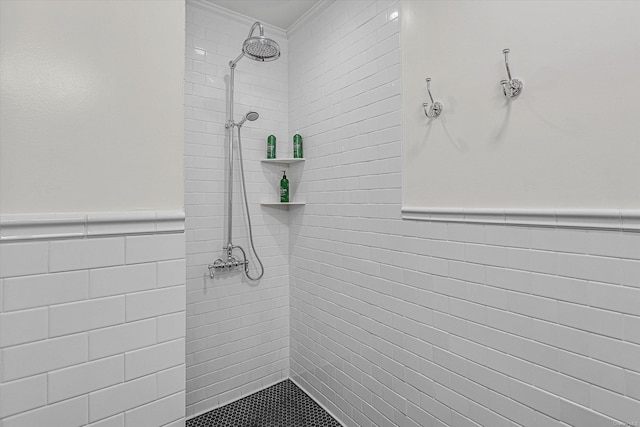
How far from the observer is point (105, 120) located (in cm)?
95

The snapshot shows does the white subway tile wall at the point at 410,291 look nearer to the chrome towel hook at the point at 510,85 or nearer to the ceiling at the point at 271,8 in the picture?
the ceiling at the point at 271,8

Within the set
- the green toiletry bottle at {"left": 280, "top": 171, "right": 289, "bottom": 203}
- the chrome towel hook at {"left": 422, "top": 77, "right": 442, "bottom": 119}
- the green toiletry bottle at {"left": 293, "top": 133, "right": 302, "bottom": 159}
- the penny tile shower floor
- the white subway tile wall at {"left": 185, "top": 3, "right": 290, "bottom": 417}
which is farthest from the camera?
the green toiletry bottle at {"left": 280, "top": 171, "right": 289, "bottom": 203}

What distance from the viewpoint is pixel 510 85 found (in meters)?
1.10

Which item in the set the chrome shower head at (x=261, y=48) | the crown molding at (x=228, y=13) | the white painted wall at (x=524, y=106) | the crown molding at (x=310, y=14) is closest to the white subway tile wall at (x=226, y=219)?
the crown molding at (x=228, y=13)

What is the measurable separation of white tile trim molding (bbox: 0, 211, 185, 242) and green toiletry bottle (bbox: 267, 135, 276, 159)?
1.27 meters

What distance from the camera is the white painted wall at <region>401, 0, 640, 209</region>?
90cm

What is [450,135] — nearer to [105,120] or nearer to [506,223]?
[506,223]

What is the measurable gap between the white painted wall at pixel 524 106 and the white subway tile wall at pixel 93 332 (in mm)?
1159

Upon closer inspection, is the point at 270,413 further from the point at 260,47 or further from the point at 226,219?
the point at 260,47

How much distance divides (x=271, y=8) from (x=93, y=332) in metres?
2.19

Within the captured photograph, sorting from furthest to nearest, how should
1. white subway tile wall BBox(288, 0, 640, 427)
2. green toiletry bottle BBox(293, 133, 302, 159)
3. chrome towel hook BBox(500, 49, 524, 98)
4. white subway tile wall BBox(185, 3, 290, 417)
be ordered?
green toiletry bottle BBox(293, 133, 302, 159) < white subway tile wall BBox(185, 3, 290, 417) < chrome towel hook BBox(500, 49, 524, 98) < white subway tile wall BBox(288, 0, 640, 427)

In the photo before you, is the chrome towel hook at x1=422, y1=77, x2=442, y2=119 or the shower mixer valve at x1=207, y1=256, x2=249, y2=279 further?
the shower mixer valve at x1=207, y1=256, x2=249, y2=279

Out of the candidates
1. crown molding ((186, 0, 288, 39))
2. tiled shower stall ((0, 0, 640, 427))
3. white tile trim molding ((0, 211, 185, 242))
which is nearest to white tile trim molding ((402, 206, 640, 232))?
tiled shower stall ((0, 0, 640, 427))

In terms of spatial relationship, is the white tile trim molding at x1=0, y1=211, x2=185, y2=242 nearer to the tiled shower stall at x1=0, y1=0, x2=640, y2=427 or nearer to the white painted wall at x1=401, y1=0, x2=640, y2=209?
the tiled shower stall at x1=0, y1=0, x2=640, y2=427
